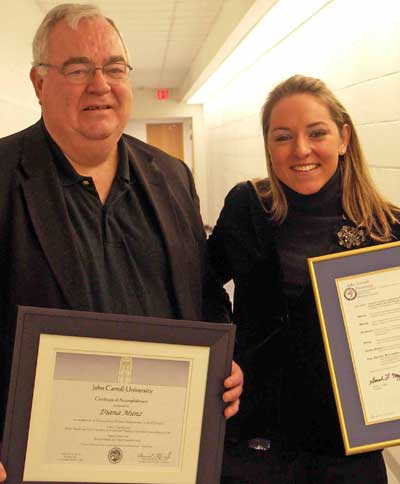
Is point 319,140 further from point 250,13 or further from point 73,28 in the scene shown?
point 250,13

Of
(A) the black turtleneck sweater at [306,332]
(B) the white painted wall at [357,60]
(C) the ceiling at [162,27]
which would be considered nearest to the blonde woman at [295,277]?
(A) the black turtleneck sweater at [306,332]

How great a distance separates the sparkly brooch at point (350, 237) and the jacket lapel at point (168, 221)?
0.47m

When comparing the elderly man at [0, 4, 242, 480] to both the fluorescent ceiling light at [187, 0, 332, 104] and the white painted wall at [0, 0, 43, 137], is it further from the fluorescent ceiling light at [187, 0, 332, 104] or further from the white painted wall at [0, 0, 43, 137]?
the fluorescent ceiling light at [187, 0, 332, 104]

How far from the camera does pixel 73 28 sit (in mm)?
1381

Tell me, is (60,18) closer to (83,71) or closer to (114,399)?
(83,71)

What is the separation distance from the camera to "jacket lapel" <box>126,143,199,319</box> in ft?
4.80

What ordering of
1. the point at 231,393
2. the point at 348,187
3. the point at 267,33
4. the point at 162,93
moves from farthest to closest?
the point at 162,93, the point at 267,33, the point at 348,187, the point at 231,393

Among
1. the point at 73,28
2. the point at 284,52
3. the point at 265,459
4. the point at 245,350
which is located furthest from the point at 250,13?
the point at 265,459

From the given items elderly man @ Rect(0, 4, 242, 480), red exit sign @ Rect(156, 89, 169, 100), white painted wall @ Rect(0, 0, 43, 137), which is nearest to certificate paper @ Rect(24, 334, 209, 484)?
elderly man @ Rect(0, 4, 242, 480)

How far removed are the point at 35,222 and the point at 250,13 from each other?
330 centimetres

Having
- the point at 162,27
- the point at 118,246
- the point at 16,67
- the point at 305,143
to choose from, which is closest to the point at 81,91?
the point at 118,246

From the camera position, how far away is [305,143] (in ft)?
5.05

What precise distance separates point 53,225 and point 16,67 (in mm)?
3103

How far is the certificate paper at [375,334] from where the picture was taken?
1.32m
